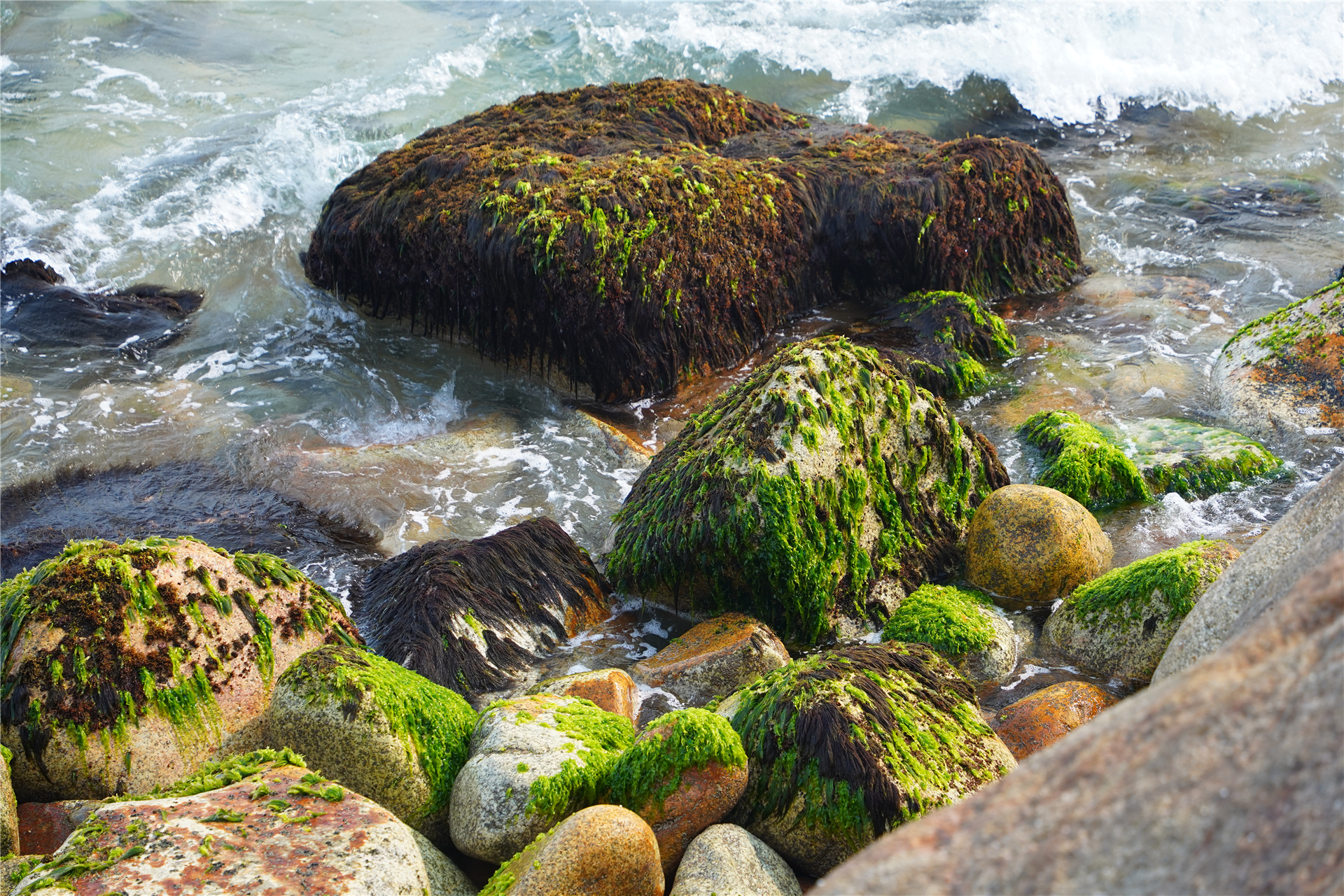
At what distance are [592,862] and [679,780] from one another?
0.49 m

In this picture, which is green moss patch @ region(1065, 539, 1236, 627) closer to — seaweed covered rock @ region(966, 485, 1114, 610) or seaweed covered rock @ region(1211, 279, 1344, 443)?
seaweed covered rock @ region(966, 485, 1114, 610)

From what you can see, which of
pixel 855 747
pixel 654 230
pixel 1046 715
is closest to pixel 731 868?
pixel 855 747

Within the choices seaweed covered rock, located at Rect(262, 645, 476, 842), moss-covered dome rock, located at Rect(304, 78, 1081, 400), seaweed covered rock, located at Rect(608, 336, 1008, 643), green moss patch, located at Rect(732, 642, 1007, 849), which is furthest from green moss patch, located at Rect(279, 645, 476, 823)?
moss-covered dome rock, located at Rect(304, 78, 1081, 400)

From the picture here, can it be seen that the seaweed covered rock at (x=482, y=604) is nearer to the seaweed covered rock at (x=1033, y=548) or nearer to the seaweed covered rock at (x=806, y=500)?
the seaweed covered rock at (x=806, y=500)

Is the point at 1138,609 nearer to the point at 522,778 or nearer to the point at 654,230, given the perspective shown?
the point at 522,778

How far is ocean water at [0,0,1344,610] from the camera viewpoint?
20.9ft

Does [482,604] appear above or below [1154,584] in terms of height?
below

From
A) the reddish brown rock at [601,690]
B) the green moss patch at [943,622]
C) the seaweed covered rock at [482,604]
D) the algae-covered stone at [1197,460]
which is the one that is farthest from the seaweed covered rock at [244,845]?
the algae-covered stone at [1197,460]

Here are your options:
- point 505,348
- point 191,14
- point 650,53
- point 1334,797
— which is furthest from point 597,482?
point 191,14

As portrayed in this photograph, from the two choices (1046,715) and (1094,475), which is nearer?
(1046,715)

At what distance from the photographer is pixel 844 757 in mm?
3336

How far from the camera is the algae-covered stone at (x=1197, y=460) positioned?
18.9 feet

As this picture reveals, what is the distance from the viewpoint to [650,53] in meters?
14.2

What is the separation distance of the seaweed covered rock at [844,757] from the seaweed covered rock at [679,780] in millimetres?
137
